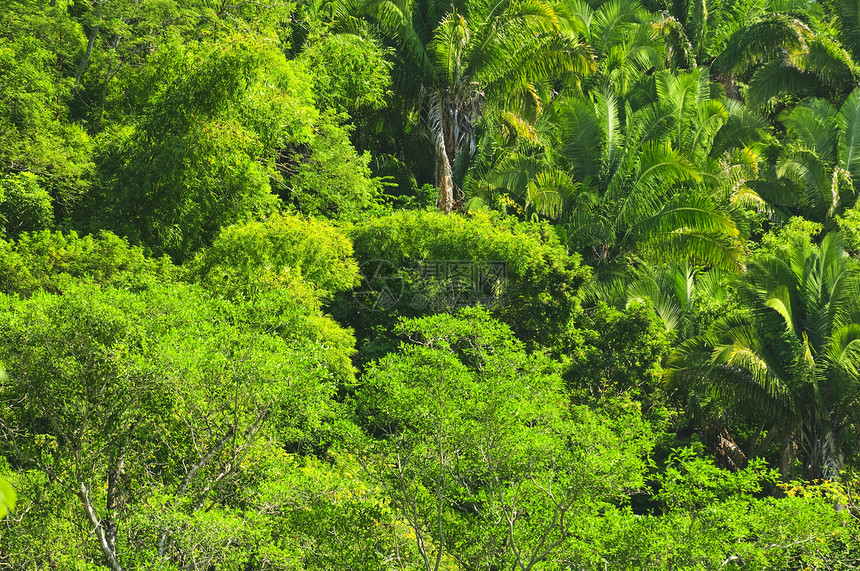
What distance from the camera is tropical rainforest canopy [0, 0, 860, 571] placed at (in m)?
9.73

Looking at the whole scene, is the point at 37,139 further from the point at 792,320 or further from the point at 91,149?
the point at 792,320

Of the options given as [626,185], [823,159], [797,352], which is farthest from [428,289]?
[823,159]

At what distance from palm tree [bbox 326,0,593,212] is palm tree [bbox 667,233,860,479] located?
688 cm

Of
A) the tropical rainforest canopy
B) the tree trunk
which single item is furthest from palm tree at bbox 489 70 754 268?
the tree trunk

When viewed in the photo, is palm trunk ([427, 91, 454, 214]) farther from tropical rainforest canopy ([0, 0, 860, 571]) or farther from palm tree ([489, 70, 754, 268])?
palm tree ([489, 70, 754, 268])

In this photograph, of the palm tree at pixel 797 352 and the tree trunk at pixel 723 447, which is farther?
the tree trunk at pixel 723 447

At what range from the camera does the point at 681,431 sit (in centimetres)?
1923

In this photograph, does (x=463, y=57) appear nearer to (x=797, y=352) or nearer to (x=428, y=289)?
(x=428, y=289)

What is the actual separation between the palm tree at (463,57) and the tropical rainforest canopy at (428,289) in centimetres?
8

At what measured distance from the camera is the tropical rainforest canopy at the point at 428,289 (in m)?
9.73

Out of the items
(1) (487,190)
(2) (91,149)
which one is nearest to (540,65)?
(1) (487,190)

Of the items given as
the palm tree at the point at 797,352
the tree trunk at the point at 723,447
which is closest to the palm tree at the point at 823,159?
the tree trunk at the point at 723,447

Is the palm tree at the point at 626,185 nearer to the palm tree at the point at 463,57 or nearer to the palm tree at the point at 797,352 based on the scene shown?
the palm tree at the point at 463,57

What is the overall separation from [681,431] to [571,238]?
460cm
